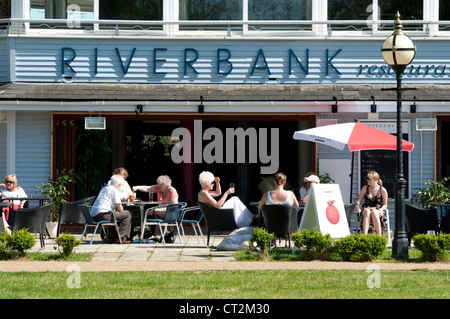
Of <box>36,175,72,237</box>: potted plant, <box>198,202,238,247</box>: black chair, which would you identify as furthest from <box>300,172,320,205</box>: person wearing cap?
<box>36,175,72,237</box>: potted plant

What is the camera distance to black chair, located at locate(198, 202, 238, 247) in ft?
42.8

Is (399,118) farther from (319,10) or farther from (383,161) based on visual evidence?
(319,10)

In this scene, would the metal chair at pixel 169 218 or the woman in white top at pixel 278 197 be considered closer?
the woman in white top at pixel 278 197

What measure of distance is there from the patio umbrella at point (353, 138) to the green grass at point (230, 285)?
3.98 m

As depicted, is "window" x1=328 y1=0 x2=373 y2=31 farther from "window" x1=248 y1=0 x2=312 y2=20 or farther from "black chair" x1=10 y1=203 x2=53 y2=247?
"black chair" x1=10 y1=203 x2=53 y2=247

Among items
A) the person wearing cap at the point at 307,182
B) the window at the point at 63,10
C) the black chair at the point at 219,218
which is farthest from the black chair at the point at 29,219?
the window at the point at 63,10

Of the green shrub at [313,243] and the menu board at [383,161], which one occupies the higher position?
the menu board at [383,161]

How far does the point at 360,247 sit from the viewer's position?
11.2 metres

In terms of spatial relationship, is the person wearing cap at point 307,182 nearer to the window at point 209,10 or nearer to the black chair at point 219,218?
the black chair at point 219,218

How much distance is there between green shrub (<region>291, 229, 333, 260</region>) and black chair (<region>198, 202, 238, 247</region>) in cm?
182

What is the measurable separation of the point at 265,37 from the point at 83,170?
14.7 ft

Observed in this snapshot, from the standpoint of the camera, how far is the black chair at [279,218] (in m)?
12.6

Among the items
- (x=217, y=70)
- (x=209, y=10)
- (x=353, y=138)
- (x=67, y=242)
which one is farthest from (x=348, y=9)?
(x=67, y=242)
